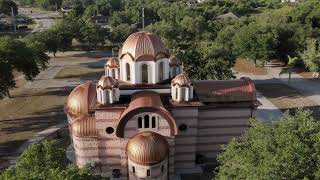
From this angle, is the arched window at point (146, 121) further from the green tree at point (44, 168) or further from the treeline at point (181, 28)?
the treeline at point (181, 28)

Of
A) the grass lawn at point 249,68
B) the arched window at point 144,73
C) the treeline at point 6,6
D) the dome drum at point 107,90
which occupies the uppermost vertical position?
the treeline at point 6,6

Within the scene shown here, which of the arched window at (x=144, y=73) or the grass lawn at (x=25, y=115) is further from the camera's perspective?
the grass lawn at (x=25, y=115)

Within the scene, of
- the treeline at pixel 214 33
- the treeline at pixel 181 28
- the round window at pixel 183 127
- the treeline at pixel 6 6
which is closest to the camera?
the round window at pixel 183 127

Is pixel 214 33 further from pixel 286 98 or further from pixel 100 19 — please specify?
pixel 100 19

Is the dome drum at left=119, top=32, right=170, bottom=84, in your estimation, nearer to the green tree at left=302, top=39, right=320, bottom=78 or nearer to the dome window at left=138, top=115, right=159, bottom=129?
the dome window at left=138, top=115, right=159, bottom=129

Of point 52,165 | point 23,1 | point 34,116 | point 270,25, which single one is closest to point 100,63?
point 34,116

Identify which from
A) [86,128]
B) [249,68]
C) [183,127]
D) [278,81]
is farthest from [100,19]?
[183,127]

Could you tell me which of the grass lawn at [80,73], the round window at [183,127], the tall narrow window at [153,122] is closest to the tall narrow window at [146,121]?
the tall narrow window at [153,122]

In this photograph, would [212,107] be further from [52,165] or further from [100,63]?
[100,63]
